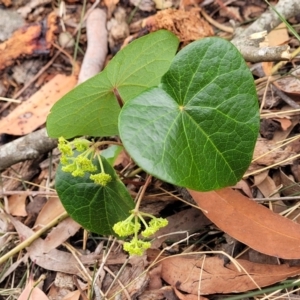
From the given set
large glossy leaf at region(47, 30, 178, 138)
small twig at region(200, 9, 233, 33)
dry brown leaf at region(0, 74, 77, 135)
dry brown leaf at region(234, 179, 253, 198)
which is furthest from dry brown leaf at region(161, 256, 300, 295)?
small twig at region(200, 9, 233, 33)

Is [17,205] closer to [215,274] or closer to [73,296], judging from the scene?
[73,296]

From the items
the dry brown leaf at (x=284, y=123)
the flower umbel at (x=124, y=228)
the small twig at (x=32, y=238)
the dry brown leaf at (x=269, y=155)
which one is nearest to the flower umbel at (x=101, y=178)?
the flower umbel at (x=124, y=228)

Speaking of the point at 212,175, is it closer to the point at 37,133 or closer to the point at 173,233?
the point at 173,233

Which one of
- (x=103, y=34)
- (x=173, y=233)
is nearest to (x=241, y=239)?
(x=173, y=233)

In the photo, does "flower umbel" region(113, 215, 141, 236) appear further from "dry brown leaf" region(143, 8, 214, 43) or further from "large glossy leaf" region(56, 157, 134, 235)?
"dry brown leaf" region(143, 8, 214, 43)

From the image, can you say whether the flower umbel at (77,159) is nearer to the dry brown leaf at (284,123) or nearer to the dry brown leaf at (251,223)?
the dry brown leaf at (251,223)

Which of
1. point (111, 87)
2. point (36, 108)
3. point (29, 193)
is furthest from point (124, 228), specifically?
point (36, 108)
